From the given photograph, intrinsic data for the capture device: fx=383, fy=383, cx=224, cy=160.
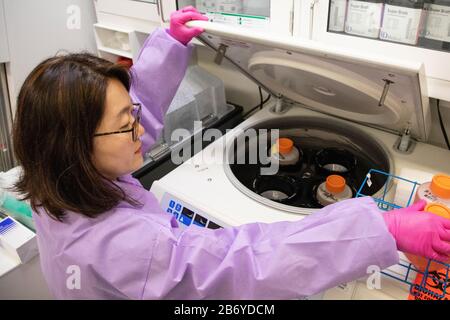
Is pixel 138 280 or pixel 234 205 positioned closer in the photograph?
pixel 138 280

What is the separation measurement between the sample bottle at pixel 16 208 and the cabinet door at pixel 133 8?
1008mm

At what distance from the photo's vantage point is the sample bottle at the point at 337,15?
1224 millimetres

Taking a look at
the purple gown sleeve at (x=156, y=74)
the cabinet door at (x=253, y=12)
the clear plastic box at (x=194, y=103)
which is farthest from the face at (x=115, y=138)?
the clear plastic box at (x=194, y=103)

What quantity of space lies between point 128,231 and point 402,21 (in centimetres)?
100

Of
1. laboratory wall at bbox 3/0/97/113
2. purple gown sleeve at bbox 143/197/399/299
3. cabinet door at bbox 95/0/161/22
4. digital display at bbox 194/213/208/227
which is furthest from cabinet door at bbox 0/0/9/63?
purple gown sleeve at bbox 143/197/399/299

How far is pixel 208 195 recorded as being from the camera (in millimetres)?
1388

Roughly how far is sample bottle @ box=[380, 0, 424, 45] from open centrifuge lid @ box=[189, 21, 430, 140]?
0.15 metres

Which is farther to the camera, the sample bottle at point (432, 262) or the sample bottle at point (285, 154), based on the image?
the sample bottle at point (285, 154)

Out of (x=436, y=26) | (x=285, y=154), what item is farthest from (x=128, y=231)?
(x=436, y=26)

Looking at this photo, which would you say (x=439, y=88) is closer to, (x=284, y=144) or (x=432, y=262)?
(x=432, y=262)

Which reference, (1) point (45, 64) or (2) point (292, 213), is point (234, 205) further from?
(1) point (45, 64)

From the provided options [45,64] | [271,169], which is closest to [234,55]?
[271,169]

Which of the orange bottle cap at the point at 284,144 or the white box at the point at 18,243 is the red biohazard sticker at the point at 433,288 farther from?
the white box at the point at 18,243

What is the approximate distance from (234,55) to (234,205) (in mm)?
583
